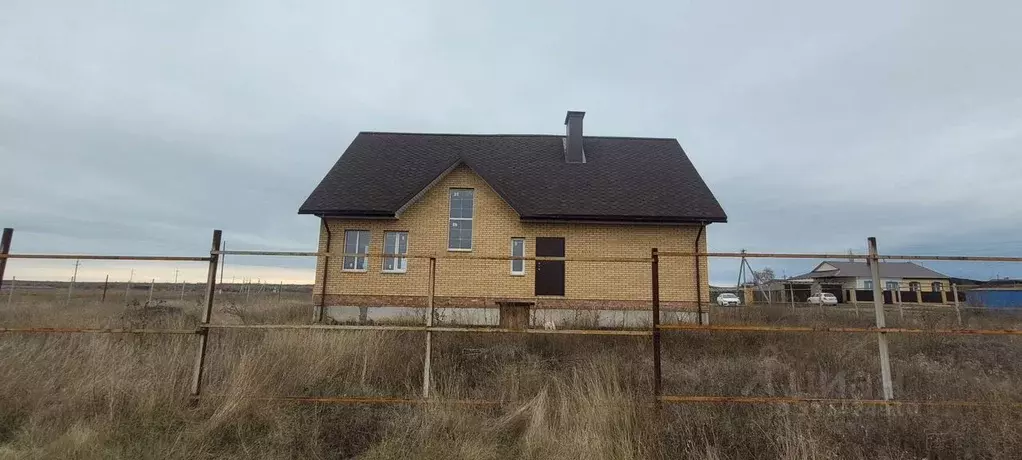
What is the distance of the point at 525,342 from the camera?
8.86 m

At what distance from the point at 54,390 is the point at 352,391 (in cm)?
315

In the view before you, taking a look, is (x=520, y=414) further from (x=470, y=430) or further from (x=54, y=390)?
(x=54, y=390)

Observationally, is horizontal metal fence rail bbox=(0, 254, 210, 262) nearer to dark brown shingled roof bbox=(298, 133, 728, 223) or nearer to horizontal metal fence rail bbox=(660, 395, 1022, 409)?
horizontal metal fence rail bbox=(660, 395, 1022, 409)

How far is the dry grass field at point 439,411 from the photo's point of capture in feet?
13.4

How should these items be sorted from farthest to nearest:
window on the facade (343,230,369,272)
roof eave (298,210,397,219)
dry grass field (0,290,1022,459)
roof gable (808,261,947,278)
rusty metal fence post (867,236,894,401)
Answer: roof gable (808,261,947,278) < window on the facade (343,230,369,272) < roof eave (298,210,397,219) < rusty metal fence post (867,236,894,401) < dry grass field (0,290,1022,459)

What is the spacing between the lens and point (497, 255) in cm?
1533

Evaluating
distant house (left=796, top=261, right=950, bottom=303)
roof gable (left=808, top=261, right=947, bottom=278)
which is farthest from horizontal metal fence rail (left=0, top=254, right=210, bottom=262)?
roof gable (left=808, top=261, right=947, bottom=278)

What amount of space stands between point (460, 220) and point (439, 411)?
11845 millimetres

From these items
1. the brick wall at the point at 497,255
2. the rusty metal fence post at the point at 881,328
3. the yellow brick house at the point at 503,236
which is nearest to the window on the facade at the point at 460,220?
the yellow brick house at the point at 503,236

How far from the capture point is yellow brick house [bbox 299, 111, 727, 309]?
15.6m

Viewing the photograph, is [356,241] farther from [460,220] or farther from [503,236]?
[503,236]

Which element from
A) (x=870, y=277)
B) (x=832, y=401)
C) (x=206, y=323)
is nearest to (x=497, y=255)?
(x=206, y=323)

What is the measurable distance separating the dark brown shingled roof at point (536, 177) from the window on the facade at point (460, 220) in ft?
3.03

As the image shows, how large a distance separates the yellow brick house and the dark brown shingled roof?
0.07 metres
